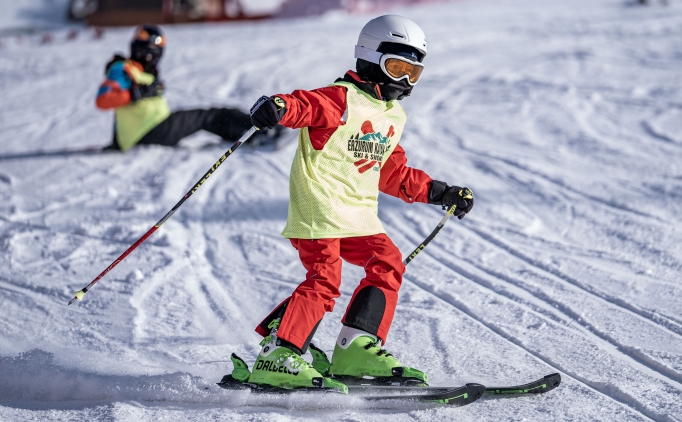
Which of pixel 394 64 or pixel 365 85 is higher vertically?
pixel 394 64

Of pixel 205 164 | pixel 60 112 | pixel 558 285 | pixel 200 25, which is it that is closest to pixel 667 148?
pixel 558 285

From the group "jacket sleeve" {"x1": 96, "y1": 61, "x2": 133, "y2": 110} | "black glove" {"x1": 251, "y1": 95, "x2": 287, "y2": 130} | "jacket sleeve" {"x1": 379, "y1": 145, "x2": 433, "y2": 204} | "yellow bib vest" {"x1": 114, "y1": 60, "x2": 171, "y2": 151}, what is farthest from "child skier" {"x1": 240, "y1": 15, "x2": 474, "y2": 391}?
"yellow bib vest" {"x1": 114, "y1": 60, "x2": 171, "y2": 151}

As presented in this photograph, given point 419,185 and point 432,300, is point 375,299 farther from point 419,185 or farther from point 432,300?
point 432,300

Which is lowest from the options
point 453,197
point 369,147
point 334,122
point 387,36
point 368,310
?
point 368,310

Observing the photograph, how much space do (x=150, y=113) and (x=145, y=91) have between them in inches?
9.9

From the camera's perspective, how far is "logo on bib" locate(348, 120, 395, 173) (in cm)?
343

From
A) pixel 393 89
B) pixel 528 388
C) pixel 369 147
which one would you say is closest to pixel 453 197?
pixel 369 147

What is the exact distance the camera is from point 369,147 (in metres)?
3.48

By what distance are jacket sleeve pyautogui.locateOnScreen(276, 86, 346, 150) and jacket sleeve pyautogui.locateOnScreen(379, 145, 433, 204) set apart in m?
0.43

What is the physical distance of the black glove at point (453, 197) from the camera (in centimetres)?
365

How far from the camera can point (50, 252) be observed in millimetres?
5492

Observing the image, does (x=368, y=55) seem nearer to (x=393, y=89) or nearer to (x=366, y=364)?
(x=393, y=89)

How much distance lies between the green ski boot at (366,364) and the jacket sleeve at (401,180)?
72cm

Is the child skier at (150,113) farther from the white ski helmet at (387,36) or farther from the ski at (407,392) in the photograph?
the ski at (407,392)
